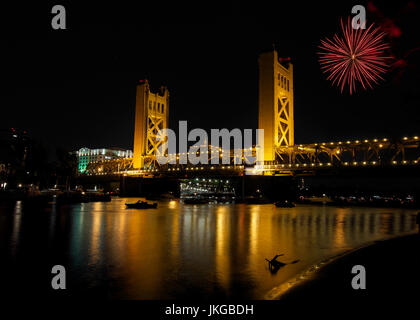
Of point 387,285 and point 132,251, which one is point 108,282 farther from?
point 387,285

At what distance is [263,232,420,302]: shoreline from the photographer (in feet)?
22.5

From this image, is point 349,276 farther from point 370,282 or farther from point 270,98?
point 270,98

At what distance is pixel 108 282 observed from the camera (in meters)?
9.73

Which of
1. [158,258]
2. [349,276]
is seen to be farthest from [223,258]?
[349,276]

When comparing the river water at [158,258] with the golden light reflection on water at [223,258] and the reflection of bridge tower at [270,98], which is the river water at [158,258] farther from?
the reflection of bridge tower at [270,98]

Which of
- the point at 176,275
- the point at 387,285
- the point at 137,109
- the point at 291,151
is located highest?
the point at 137,109

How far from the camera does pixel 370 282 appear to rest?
24.5ft

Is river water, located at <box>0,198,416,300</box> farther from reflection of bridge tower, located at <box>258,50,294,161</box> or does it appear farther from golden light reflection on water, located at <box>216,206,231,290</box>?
reflection of bridge tower, located at <box>258,50,294,161</box>

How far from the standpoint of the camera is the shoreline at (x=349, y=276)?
686 centimetres

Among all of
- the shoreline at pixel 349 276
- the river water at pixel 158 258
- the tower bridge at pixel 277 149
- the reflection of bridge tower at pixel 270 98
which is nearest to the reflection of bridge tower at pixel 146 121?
the tower bridge at pixel 277 149

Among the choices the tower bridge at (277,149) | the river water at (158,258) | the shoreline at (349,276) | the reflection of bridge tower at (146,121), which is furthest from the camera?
the reflection of bridge tower at (146,121)

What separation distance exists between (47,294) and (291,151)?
70521 millimetres

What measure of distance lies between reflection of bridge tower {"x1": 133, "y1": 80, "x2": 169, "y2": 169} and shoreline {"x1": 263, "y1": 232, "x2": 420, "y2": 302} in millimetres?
96790
